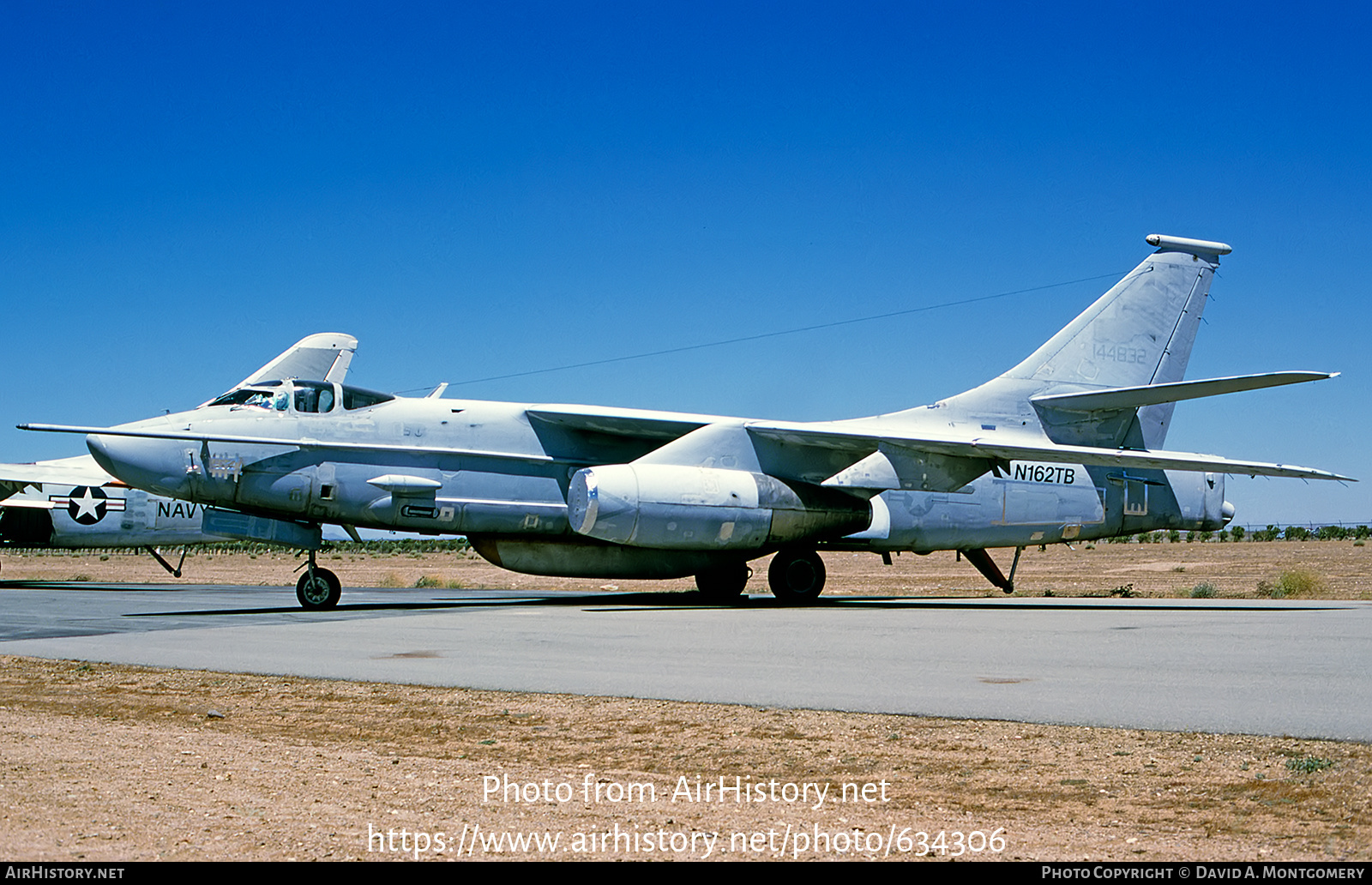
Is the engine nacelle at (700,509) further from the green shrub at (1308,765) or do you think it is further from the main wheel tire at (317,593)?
the green shrub at (1308,765)

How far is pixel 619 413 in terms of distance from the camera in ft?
61.6

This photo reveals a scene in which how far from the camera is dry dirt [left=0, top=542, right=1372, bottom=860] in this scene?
4.23 m

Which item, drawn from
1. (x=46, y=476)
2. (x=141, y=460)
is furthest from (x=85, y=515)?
(x=141, y=460)

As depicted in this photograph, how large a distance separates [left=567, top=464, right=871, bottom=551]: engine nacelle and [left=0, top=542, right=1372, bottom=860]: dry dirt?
322 inches

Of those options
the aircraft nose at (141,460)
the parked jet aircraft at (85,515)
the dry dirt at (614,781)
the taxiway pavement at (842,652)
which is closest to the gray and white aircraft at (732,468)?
the aircraft nose at (141,460)

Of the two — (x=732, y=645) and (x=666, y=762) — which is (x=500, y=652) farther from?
(x=666, y=762)

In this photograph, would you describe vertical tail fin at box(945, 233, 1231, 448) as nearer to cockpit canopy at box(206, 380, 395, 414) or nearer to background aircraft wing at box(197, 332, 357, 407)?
cockpit canopy at box(206, 380, 395, 414)

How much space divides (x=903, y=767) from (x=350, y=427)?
45.1 feet

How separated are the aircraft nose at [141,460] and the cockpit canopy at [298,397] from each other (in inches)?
43.1

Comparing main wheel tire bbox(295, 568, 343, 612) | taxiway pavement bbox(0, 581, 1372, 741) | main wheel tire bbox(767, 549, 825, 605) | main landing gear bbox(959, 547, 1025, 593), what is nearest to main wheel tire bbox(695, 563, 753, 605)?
main wheel tire bbox(767, 549, 825, 605)

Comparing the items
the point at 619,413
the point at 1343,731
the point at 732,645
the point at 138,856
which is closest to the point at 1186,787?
the point at 1343,731

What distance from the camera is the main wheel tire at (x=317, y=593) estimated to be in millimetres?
17547

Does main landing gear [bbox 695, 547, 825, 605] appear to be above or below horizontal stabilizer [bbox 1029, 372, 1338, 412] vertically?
below

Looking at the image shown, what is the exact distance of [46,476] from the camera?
29.1 meters
